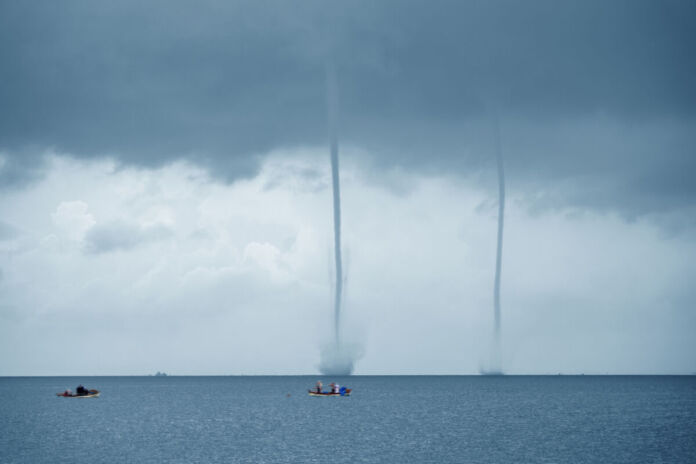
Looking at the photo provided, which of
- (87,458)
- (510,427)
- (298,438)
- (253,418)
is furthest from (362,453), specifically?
(253,418)

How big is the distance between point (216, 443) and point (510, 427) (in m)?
41.9

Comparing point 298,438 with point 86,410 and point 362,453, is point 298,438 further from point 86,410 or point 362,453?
point 86,410

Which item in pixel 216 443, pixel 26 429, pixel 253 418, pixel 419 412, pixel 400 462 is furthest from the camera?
pixel 419 412

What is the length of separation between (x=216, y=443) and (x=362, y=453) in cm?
1842

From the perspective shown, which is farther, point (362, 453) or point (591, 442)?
point (591, 442)

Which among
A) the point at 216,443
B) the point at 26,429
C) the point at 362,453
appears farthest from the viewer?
the point at 26,429

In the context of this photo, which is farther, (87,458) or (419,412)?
(419,412)

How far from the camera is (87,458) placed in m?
71.4

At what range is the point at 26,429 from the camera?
337 ft

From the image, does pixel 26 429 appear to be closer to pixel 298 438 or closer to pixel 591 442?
pixel 298 438

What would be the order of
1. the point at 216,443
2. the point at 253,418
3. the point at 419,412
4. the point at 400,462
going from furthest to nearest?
the point at 419,412 → the point at 253,418 → the point at 216,443 → the point at 400,462

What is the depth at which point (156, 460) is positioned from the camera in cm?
7038

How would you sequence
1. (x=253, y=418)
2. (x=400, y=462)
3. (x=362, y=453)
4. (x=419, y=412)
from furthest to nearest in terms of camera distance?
(x=419, y=412), (x=253, y=418), (x=362, y=453), (x=400, y=462)

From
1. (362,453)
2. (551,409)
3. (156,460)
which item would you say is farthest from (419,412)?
(156,460)
